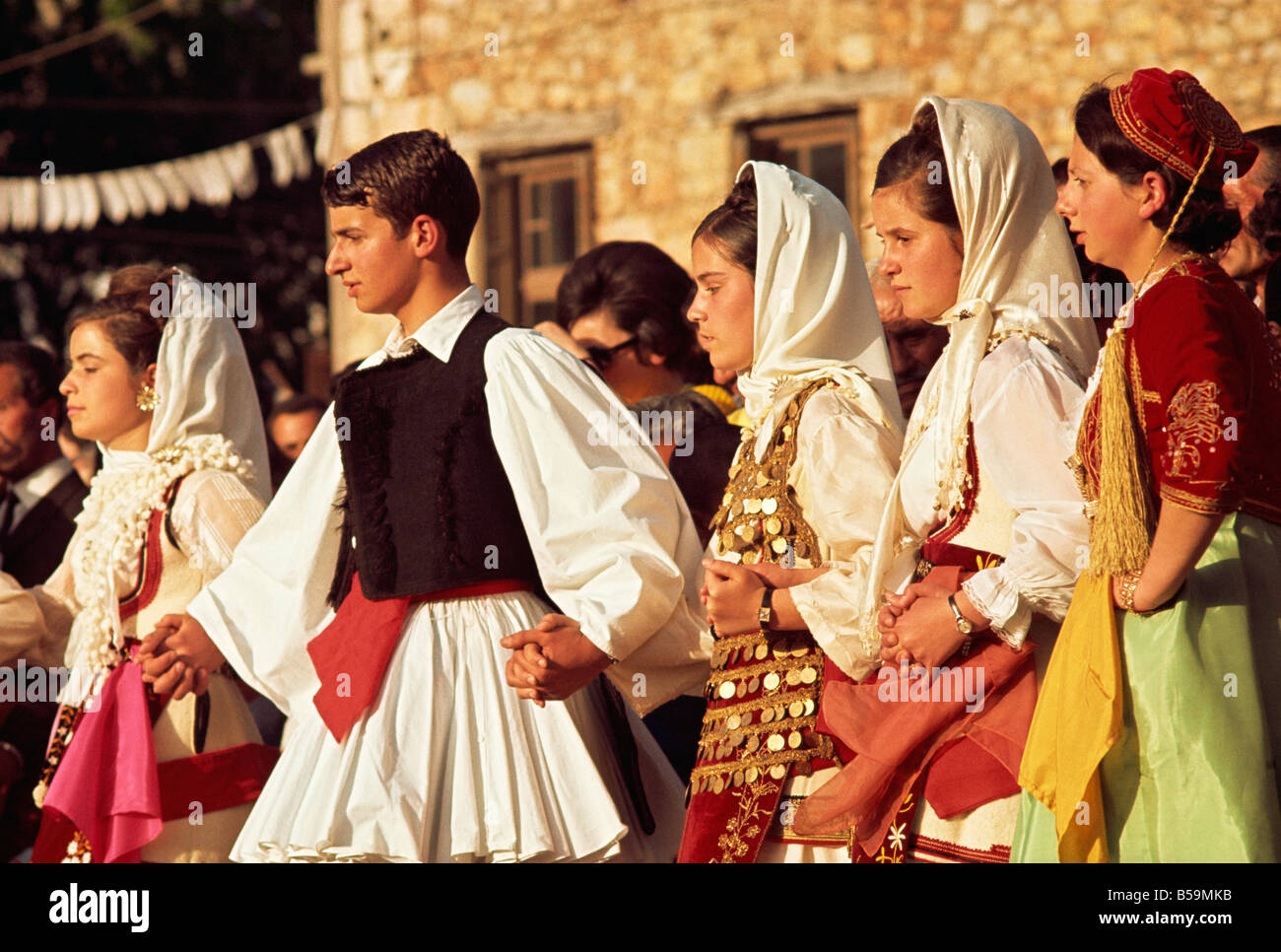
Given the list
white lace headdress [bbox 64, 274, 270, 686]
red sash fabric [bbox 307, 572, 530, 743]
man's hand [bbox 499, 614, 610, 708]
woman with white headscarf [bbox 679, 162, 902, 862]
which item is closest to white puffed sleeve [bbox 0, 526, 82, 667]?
white lace headdress [bbox 64, 274, 270, 686]

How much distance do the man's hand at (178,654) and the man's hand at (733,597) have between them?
138 centimetres

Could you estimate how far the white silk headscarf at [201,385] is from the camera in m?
4.86

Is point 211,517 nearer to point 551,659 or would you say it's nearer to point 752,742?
point 551,659

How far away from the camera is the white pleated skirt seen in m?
3.57

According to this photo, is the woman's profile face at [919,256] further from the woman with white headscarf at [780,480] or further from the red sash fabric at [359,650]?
the red sash fabric at [359,650]

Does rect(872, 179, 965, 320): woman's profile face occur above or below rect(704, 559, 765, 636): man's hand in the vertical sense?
above

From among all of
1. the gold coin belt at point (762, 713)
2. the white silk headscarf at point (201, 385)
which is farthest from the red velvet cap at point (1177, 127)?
the white silk headscarf at point (201, 385)

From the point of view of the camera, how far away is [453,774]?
3.66 m

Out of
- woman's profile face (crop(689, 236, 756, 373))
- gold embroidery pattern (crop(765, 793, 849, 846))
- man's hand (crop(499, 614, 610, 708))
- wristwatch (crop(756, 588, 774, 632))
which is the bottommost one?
gold embroidery pattern (crop(765, 793, 849, 846))

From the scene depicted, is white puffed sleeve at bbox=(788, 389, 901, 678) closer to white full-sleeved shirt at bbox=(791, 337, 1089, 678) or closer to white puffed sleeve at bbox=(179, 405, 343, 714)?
white full-sleeved shirt at bbox=(791, 337, 1089, 678)

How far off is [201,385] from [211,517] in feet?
1.43

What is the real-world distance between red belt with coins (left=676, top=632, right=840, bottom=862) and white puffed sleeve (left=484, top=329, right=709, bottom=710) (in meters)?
0.17

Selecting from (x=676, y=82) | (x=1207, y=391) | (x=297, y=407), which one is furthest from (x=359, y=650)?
(x=676, y=82)
